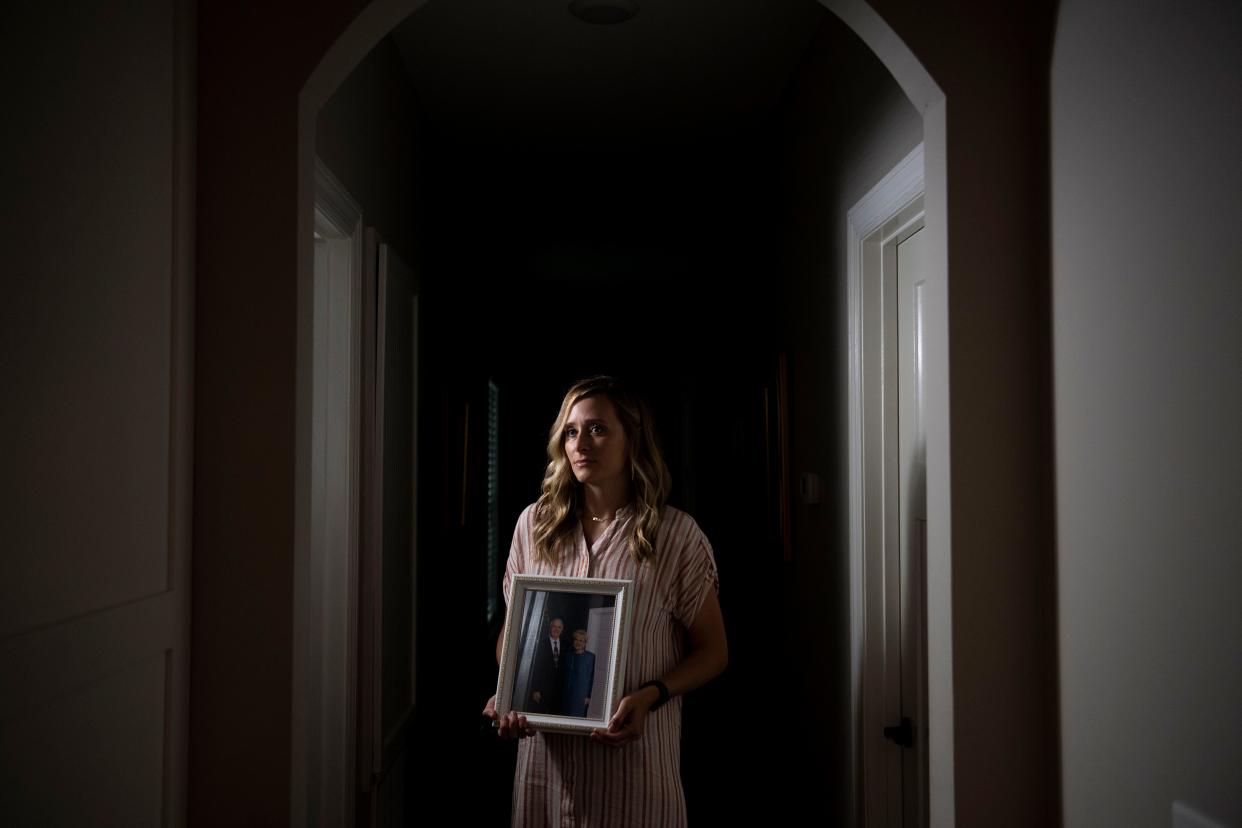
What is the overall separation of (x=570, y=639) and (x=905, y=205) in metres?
1.20

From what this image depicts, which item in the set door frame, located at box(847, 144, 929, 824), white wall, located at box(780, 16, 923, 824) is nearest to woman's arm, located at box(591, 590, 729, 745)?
door frame, located at box(847, 144, 929, 824)

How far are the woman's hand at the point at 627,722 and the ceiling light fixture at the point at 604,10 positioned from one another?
6.35 feet

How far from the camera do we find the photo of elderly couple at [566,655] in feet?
5.88

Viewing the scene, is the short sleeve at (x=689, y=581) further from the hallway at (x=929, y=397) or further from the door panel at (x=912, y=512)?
the hallway at (x=929, y=397)

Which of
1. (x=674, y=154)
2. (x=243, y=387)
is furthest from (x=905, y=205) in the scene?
(x=674, y=154)

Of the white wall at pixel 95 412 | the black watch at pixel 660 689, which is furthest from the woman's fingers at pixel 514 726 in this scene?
the white wall at pixel 95 412

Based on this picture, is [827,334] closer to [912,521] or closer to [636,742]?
[912,521]

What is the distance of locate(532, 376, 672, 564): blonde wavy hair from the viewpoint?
2.01 meters

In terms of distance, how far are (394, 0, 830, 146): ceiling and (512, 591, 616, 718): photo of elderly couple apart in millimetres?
1790

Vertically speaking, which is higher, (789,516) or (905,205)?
(905,205)

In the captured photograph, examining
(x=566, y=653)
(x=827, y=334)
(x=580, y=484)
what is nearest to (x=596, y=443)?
(x=580, y=484)

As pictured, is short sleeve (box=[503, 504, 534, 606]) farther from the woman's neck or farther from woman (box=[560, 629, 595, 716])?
woman (box=[560, 629, 595, 716])

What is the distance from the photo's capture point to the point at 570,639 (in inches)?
71.7

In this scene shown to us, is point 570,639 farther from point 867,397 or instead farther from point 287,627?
point 867,397
